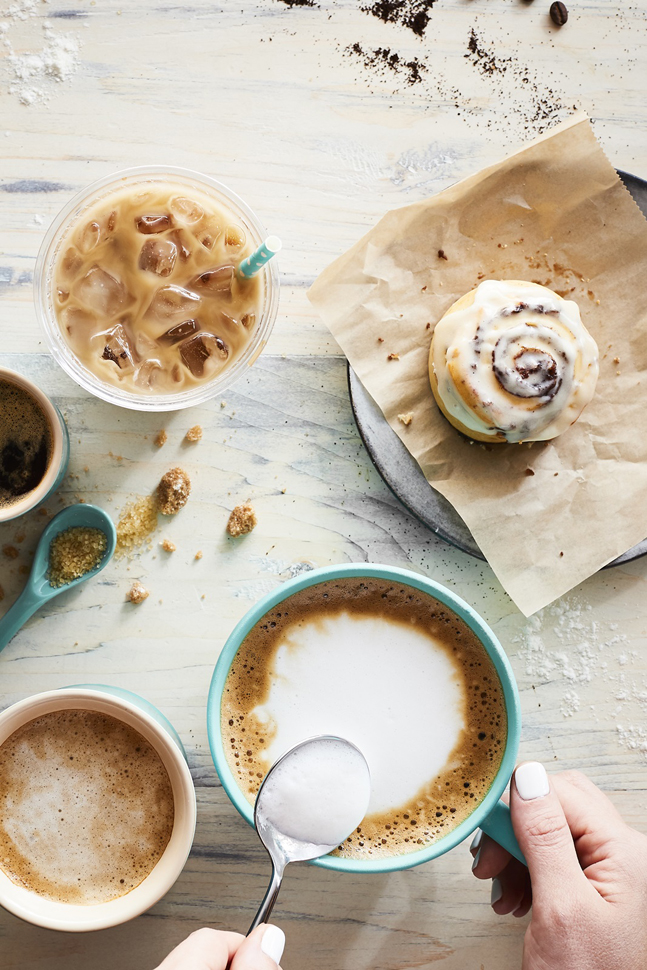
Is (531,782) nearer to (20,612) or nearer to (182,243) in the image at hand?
(20,612)

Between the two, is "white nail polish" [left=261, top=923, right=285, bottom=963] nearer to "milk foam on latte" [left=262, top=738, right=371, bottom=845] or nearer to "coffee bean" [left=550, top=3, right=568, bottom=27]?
"milk foam on latte" [left=262, top=738, right=371, bottom=845]

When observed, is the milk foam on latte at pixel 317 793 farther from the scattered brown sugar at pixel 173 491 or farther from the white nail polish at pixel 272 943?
the scattered brown sugar at pixel 173 491

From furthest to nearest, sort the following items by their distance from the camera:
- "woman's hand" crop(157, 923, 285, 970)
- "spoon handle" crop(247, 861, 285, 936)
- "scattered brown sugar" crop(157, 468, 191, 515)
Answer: "scattered brown sugar" crop(157, 468, 191, 515), "spoon handle" crop(247, 861, 285, 936), "woman's hand" crop(157, 923, 285, 970)

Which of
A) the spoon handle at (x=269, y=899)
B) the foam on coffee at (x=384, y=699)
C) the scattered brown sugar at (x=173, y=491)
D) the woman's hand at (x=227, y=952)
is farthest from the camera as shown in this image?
the scattered brown sugar at (x=173, y=491)

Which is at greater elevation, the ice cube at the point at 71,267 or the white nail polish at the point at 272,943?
the ice cube at the point at 71,267

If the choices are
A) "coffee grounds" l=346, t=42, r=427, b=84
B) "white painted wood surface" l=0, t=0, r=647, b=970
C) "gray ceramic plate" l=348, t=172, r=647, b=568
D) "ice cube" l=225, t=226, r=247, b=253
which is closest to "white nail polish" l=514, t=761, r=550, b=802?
"white painted wood surface" l=0, t=0, r=647, b=970

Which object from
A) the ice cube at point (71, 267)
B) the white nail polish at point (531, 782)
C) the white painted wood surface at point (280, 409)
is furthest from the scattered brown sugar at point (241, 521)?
the white nail polish at point (531, 782)

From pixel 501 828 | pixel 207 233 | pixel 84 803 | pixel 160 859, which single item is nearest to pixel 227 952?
pixel 160 859
